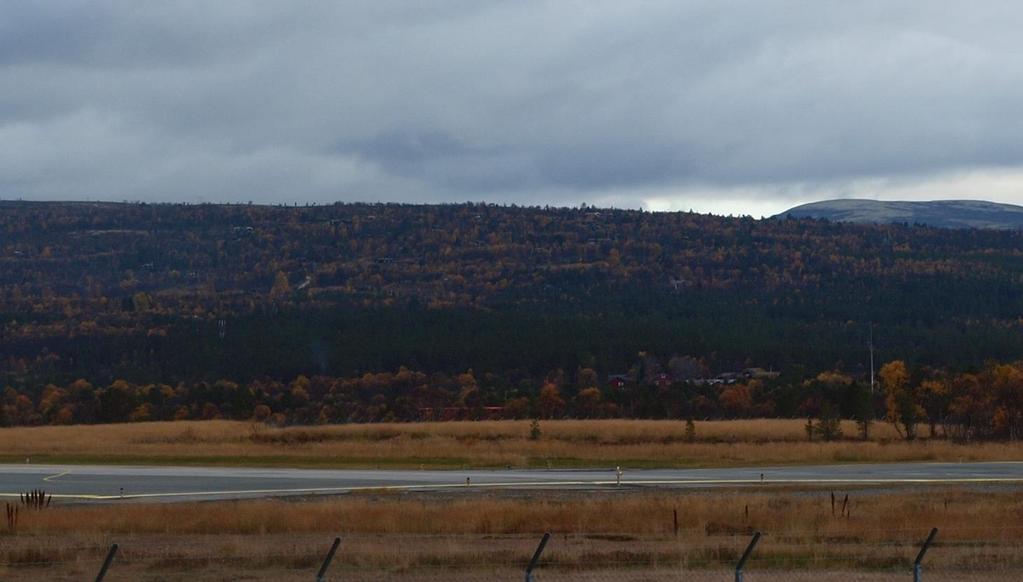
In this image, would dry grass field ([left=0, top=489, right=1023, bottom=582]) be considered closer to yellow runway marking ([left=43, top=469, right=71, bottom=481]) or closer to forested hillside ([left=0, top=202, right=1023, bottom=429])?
yellow runway marking ([left=43, top=469, right=71, bottom=481])

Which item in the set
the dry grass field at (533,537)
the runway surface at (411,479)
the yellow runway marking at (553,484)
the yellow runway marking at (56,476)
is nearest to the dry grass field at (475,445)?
the runway surface at (411,479)

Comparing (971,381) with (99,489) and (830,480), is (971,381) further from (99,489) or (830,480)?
(99,489)

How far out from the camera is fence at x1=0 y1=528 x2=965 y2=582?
21781 millimetres

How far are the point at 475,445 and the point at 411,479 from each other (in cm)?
1891

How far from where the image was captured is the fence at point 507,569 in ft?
71.5

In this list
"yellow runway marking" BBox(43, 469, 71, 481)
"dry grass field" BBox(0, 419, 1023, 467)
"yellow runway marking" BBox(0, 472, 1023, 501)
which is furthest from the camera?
"dry grass field" BBox(0, 419, 1023, 467)

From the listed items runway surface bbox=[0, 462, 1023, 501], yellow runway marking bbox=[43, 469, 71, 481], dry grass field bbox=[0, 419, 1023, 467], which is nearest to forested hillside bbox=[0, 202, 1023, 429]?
dry grass field bbox=[0, 419, 1023, 467]

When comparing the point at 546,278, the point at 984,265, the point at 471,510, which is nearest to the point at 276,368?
the point at 546,278

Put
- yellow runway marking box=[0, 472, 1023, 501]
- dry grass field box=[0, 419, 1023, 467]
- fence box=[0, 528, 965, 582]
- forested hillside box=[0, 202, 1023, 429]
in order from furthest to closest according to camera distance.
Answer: forested hillside box=[0, 202, 1023, 429]
dry grass field box=[0, 419, 1023, 467]
yellow runway marking box=[0, 472, 1023, 501]
fence box=[0, 528, 965, 582]

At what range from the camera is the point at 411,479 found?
4631cm

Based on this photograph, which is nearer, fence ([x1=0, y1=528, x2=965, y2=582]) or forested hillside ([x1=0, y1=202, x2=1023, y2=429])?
fence ([x1=0, y1=528, x2=965, y2=582])

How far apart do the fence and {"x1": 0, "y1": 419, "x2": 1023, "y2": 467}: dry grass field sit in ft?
101

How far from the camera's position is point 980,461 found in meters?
53.8

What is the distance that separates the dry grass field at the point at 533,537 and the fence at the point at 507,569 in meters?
0.05
